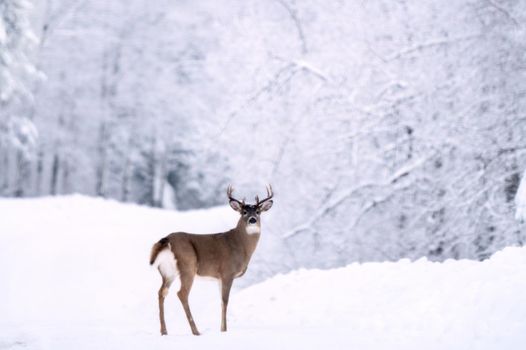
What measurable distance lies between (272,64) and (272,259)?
14.6 ft

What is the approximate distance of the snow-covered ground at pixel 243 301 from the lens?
29.0 feet

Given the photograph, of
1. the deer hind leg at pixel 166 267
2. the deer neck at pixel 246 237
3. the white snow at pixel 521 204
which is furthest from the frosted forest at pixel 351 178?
the deer neck at pixel 246 237

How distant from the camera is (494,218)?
1512 centimetres

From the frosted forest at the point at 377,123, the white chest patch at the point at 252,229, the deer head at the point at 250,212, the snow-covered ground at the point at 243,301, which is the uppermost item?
the frosted forest at the point at 377,123

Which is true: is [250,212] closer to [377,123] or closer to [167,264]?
[167,264]

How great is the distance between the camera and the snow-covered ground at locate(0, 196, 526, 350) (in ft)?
29.0

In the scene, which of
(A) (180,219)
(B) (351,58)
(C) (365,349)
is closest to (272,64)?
(B) (351,58)

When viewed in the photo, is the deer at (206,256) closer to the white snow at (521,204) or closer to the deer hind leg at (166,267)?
the deer hind leg at (166,267)

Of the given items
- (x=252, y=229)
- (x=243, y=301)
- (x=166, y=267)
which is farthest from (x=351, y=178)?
(x=166, y=267)

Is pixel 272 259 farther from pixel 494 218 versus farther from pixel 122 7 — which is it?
pixel 122 7

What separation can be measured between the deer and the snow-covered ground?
518 mm

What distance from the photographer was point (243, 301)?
13258mm

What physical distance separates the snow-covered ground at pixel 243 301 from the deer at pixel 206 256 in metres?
0.52

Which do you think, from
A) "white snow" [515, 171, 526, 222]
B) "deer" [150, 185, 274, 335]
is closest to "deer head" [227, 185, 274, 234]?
"deer" [150, 185, 274, 335]
